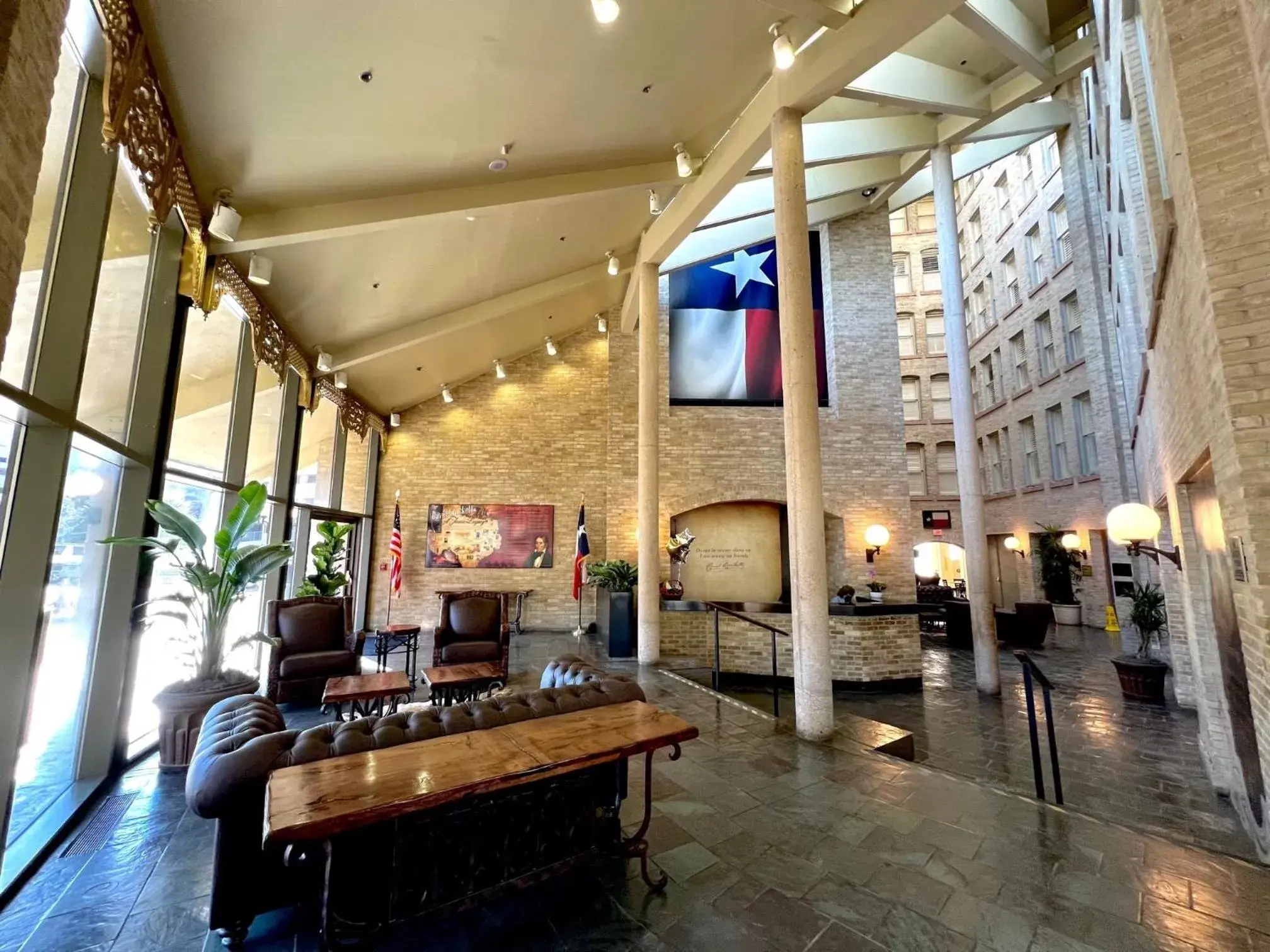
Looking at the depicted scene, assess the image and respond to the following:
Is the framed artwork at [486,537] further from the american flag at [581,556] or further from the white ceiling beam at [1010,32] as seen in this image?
the white ceiling beam at [1010,32]

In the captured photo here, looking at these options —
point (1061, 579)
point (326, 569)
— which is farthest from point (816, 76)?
point (1061, 579)

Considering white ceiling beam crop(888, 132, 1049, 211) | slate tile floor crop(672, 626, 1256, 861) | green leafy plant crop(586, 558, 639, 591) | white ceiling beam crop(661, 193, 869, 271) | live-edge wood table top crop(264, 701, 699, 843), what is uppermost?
white ceiling beam crop(888, 132, 1049, 211)

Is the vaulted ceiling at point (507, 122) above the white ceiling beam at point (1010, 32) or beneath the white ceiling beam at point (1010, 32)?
beneath

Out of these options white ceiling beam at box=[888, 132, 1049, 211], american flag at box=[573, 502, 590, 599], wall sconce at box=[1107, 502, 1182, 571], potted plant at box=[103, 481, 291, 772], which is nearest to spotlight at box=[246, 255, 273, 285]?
potted plant at box=[103, 481, 291, 772]

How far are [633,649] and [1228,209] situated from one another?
675cm

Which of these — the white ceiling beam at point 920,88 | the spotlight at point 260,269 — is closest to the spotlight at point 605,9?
the spotlight at point 260,269

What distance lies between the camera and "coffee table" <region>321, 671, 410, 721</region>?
152 inches

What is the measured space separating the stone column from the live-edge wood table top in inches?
80.2

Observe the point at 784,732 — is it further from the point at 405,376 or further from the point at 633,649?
the point at 405,376

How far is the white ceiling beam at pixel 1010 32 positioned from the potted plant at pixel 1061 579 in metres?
9.35

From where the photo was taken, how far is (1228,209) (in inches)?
95.0

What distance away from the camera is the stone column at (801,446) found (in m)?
4.00

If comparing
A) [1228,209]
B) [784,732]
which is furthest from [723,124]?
[784,732]

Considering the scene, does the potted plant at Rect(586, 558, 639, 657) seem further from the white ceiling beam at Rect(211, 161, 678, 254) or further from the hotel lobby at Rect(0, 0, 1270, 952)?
the white ceiling beam at Rect(211, 161, 678, 254)
